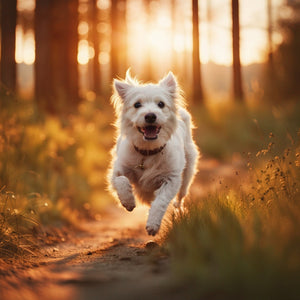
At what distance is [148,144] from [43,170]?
2.82 m

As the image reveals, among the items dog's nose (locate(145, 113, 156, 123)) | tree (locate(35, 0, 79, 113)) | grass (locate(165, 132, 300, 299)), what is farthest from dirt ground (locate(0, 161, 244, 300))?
tree (locate(35, 0, 79, 113))

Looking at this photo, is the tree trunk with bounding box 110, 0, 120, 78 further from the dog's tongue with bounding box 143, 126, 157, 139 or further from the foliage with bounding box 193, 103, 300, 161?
the dog's tongue with bounding box 143, 126, 157, 139

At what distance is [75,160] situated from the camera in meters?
8.62

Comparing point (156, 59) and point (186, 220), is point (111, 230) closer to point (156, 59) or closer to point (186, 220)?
point (186, 220)

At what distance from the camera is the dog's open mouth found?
4.62 m

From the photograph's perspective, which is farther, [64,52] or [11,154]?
[64,52]

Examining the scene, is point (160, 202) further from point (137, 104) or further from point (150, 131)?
point (137, 104)

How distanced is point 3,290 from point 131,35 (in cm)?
2588

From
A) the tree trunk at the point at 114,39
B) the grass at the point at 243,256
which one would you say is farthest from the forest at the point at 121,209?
the tree trunk at the point at 114,39

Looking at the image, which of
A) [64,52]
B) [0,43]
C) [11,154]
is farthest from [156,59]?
[11,154]

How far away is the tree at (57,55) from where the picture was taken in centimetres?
1103

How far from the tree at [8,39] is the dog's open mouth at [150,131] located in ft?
22.4

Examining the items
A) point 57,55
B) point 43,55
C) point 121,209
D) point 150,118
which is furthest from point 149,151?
point 57,55

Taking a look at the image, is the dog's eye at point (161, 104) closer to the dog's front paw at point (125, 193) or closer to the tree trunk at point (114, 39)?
the dog's front paw at point (125, 193)
